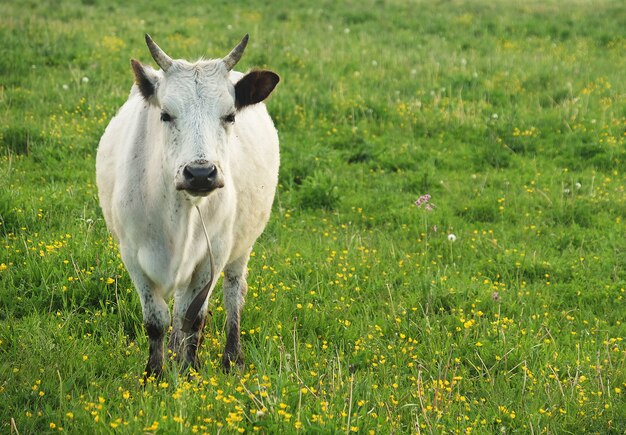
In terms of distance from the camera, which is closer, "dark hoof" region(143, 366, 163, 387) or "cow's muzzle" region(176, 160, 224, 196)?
"cow's muzzle" region(176, 160, 224, 196)

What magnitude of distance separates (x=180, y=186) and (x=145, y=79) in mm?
865

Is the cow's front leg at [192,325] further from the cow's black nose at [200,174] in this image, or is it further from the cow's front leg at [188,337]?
the cow's black nose at [200,174]

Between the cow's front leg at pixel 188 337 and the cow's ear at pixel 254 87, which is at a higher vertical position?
the cow's ear at pixel 254 87

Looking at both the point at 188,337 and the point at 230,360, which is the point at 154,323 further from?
the point at 230,360

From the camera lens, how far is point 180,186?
3949 millimetres

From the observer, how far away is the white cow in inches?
165

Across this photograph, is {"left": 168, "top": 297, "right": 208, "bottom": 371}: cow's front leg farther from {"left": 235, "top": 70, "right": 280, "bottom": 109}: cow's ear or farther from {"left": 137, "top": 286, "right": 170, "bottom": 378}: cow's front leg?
{"left": 235, "top": 70, "right": 280, "bottom": 109}: cow's ear

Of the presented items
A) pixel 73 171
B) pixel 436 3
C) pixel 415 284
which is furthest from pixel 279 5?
pixel 415 284

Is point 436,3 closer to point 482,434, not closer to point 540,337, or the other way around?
point 540,337

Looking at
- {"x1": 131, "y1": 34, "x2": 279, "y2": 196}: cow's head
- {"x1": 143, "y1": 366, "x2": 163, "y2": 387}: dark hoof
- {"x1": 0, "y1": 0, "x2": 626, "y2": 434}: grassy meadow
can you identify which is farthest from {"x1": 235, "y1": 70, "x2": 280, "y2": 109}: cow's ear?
{"x1": 143, "y1": 366, "x2": 163, "y2": 387}: dark hoof

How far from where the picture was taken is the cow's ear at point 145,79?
14.4 feet

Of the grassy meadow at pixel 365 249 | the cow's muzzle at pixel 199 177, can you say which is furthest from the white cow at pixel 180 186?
the grassy meadow at pixel 365 249

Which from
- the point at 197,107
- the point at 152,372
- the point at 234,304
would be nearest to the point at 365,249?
the point at 234,304

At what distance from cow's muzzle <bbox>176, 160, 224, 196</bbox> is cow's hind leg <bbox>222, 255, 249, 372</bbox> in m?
1.58
